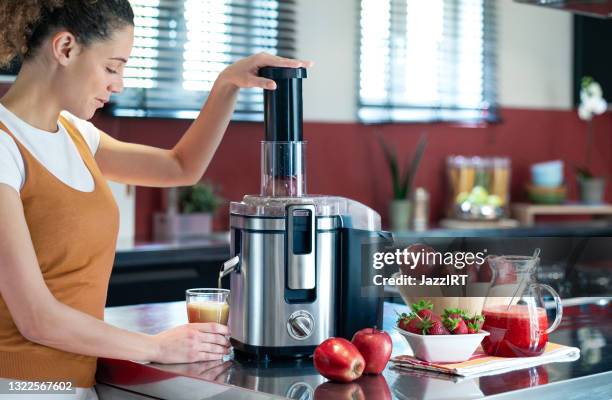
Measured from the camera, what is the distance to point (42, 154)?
1.68 m

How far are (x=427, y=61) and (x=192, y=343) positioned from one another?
3601 mm

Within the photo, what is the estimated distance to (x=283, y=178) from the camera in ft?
6.15

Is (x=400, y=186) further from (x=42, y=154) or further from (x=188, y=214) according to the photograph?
(x=42, y=154)

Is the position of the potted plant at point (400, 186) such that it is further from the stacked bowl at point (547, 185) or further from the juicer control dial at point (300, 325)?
the juicer control dial at point (300, 325)

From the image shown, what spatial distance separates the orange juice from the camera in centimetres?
180

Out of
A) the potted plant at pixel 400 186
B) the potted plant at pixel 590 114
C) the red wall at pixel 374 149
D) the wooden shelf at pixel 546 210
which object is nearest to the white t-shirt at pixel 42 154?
the red wall at pixel 374 149

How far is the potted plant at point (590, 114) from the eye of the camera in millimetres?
5395

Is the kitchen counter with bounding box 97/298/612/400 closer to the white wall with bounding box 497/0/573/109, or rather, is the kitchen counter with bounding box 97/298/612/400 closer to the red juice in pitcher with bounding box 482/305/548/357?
the red juice in pitcher with bounding box 482/305/548/357

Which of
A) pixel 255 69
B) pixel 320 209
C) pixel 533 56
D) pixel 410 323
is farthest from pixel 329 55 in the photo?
pixel 410 323

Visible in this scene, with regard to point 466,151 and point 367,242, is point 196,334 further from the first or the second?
point 466,151

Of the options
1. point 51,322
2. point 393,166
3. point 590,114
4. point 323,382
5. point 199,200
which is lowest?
point 323,382

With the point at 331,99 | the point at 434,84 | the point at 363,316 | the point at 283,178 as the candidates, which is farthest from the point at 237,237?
the point at 434,84

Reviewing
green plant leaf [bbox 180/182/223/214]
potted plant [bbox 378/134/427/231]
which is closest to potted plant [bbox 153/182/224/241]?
green plant leaf [bbox 180/182/223/214]

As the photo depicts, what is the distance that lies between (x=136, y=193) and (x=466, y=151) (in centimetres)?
193
